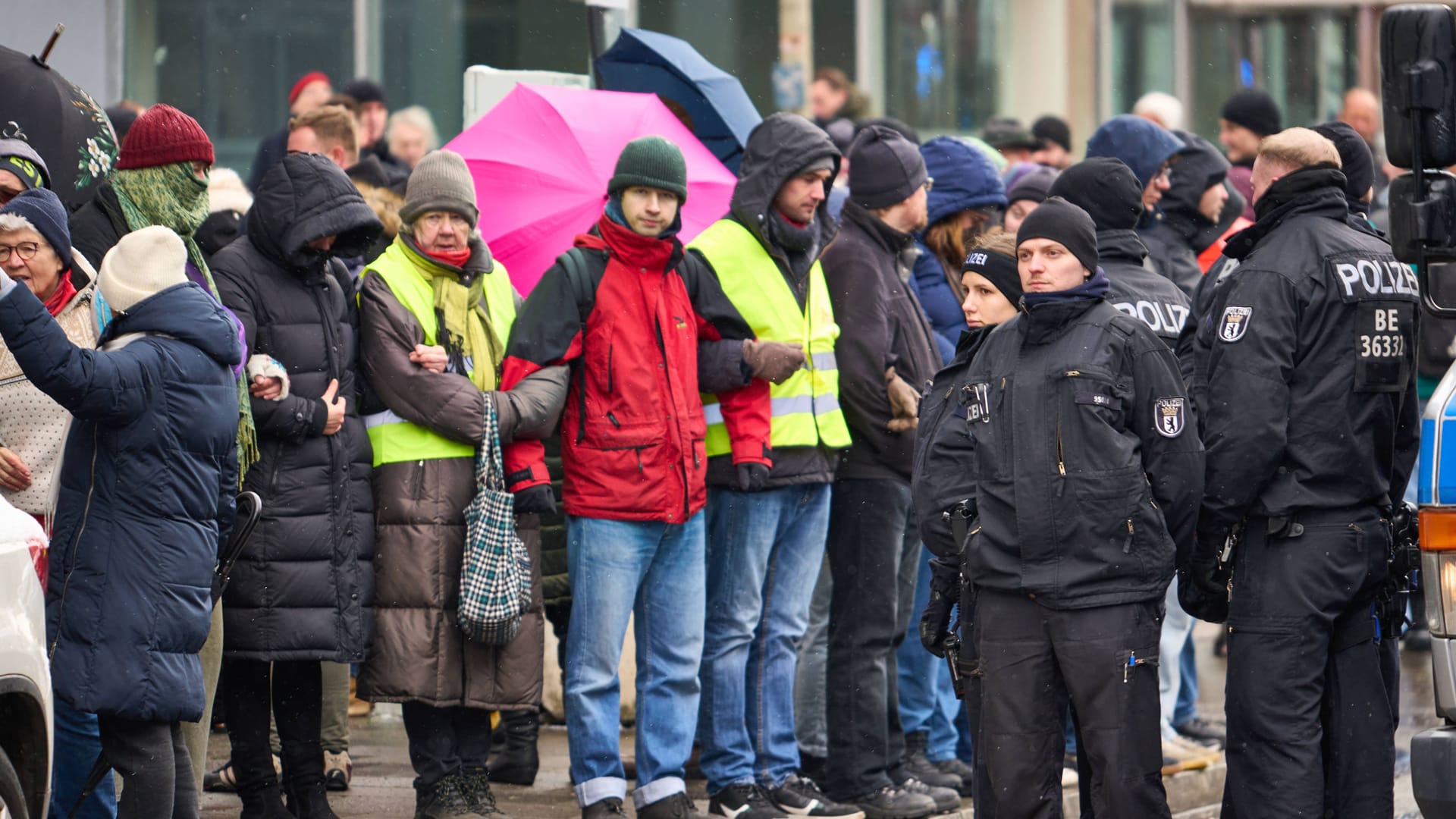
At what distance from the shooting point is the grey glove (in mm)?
7781

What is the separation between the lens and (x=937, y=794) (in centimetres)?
827

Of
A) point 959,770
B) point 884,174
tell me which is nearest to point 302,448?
point 884,174

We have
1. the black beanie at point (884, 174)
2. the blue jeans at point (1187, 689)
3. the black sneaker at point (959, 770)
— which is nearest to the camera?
the black beanie at point (884, 174)

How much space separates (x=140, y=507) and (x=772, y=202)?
116 inches

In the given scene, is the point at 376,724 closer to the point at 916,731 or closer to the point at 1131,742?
the point at 916,731

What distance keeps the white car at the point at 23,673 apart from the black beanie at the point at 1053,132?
32.4 ft

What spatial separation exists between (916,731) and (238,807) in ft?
9.13

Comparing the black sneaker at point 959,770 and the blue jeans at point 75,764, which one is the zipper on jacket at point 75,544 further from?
the black sneaker at point 959,770

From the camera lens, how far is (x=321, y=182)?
7.26m

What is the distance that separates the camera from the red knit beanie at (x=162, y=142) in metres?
6.91

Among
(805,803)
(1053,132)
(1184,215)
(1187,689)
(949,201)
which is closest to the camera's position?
(805,803)

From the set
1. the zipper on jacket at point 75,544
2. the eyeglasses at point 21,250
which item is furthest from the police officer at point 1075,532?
the eyeglasses at point 21,250

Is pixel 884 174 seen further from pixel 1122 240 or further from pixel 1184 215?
pixel 1184 215

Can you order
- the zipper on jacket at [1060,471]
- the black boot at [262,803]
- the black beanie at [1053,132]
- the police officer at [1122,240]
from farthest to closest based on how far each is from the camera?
the black beanie at [1053,132], the police officer at [1122,240], the black boot at [262,803], the zipper on jacket at [1060,471]
